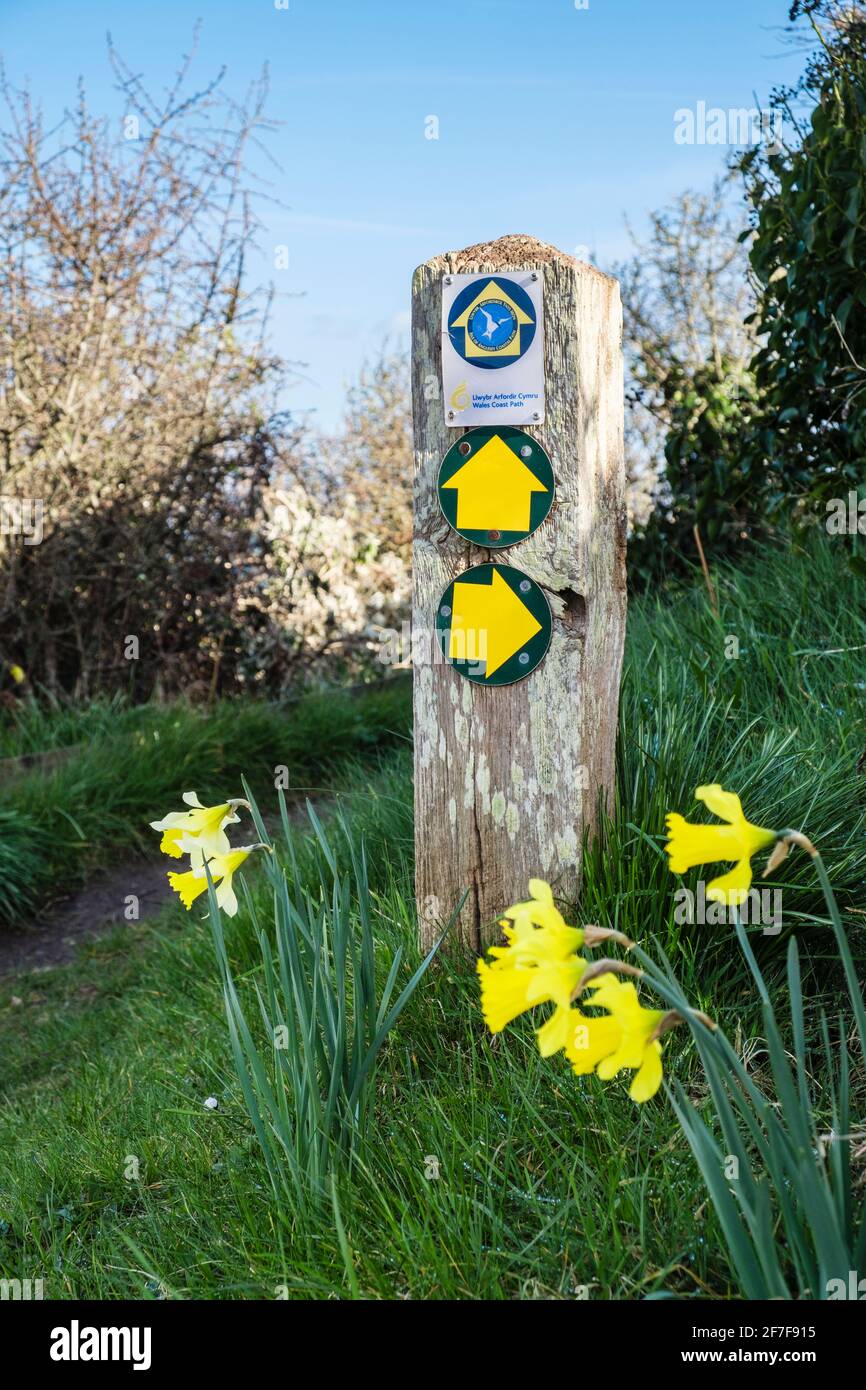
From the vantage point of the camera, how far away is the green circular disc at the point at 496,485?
274 centimetres

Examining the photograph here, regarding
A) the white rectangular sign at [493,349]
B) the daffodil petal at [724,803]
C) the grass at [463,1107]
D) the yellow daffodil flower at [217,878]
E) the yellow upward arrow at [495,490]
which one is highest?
the white rectangular sign at [493,349]

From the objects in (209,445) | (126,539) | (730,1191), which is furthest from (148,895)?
(730,1191)

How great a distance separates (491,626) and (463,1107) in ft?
3.51

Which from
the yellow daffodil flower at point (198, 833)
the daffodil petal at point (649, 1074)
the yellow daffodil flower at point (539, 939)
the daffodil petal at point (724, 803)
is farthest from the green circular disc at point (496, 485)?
the daffodil petal at point (649, 1074)

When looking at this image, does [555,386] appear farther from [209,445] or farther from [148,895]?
[209,445]

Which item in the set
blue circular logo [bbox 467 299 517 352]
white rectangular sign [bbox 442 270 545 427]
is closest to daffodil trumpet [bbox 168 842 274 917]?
white rectangular sign [bbox 442 270 545 427]

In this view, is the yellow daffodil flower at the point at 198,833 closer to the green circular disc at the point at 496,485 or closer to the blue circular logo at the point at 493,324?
the green circular disc at the point at 496,485

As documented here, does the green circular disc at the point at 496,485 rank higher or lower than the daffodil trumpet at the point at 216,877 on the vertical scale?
higher

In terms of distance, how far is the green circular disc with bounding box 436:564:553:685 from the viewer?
274 cm

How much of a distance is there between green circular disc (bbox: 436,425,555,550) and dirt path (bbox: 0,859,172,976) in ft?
10.4

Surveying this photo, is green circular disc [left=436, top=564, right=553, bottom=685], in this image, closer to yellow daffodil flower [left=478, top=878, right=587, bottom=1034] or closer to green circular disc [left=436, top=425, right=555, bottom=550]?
green circular disc [left=436, top=425, right=555, bottom=550]

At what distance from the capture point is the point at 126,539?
7.40 metres

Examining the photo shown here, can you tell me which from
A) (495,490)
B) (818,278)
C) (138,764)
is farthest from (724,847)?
(138,764)

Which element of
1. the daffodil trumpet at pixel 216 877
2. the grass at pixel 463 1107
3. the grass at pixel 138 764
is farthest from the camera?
the grass at pixel 138 764
